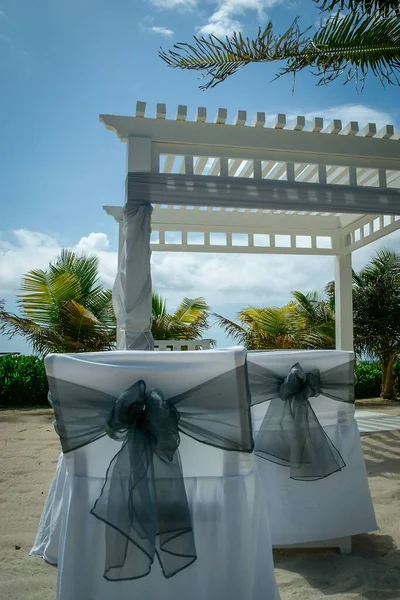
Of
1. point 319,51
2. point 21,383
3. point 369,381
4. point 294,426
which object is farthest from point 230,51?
point 369,381

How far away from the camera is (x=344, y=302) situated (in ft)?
25.9

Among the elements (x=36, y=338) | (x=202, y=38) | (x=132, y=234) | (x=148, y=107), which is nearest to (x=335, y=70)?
(x=202, y=38)

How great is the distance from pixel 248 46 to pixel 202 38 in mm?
439

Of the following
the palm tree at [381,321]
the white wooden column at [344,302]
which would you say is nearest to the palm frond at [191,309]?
the palm tree at [381,321]

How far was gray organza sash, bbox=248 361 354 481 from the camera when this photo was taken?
2400 mm

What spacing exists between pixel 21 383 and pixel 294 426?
7340 mm

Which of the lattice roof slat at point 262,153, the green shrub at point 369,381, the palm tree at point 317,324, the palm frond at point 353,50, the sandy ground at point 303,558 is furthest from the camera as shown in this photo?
the green shrub at point 369,381

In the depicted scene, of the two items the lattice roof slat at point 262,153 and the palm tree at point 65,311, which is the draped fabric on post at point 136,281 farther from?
the palm tree at point 65,311

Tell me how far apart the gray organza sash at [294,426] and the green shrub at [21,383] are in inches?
276

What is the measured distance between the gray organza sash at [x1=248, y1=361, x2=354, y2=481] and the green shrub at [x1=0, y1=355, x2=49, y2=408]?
700 cm

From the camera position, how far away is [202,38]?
5137 millimetres

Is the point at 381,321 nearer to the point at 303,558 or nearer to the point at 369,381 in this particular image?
the point at 369,381

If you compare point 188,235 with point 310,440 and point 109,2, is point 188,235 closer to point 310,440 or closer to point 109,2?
point 109,2

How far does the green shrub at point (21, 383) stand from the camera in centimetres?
886
